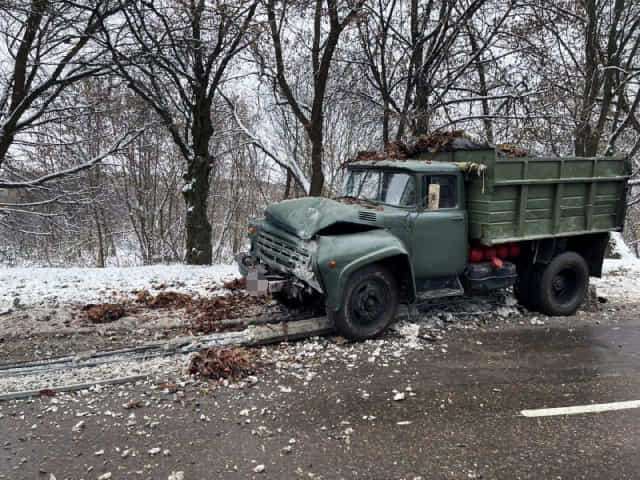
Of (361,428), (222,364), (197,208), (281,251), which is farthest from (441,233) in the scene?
(197,208)

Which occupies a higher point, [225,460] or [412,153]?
[412,153]

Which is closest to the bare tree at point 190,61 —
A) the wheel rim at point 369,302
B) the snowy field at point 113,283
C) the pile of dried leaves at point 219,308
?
the snowy field at point 113,283

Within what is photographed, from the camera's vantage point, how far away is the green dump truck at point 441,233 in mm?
5363

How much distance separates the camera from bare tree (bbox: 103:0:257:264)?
885cm

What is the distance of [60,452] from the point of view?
3240 mm

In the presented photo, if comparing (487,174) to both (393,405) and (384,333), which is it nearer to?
(384,333)

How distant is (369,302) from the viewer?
5488 mm

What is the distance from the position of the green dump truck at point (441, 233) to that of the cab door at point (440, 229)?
0.01 metres

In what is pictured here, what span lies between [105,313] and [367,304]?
347 centimetres

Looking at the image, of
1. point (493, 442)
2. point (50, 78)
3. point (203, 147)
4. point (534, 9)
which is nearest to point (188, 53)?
point (203, 147)

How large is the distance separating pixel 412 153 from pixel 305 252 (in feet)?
9.35

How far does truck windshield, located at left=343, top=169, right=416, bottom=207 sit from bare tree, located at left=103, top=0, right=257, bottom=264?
15.4 ft

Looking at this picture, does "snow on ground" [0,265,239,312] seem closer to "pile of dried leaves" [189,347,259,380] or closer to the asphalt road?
"pile of dried leaves" [189,347,259,380]

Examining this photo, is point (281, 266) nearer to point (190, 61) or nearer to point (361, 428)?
point (361, 428)
